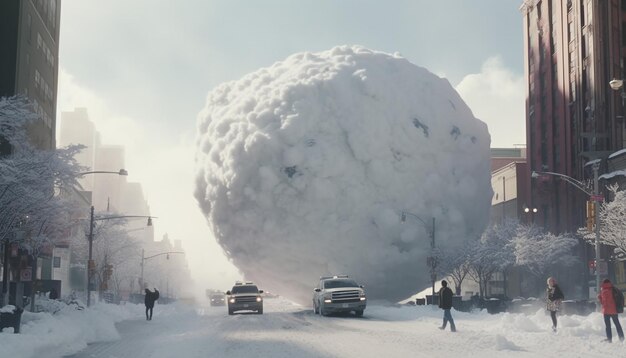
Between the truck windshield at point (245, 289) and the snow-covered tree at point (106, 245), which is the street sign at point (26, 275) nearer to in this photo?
the truck windshield at point (245, 289)

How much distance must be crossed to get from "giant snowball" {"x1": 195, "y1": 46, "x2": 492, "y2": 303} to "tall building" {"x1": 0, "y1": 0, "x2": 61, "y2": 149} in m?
13.0

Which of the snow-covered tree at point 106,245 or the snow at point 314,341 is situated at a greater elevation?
the snow-covered tree at point 106,245

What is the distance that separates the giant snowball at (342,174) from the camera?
53875 mm

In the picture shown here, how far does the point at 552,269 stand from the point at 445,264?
1364 centimetres

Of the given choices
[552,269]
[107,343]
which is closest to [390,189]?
[552,269]

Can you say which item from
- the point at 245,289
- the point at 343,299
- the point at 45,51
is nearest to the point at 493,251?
the point at 245,289

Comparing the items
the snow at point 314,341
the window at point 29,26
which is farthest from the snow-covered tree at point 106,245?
the snow at point 314,341

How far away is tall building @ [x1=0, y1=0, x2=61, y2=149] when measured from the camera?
5328 cm

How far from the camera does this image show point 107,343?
75.7 ft

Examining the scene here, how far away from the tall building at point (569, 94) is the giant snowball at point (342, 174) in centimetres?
844

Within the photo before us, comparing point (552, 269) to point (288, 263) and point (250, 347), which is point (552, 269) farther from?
point (250, 347)

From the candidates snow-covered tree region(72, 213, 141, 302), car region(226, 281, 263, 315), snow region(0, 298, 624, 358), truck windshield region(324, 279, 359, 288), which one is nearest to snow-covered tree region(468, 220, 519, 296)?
car region(226, 281, 263, 315)

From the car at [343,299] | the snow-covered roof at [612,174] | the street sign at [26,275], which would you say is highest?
the snow-covered roof at [612,174]

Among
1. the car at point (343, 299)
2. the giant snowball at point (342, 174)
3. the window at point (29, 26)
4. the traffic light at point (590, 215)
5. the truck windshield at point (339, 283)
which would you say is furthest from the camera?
the window at point (29, 26)
